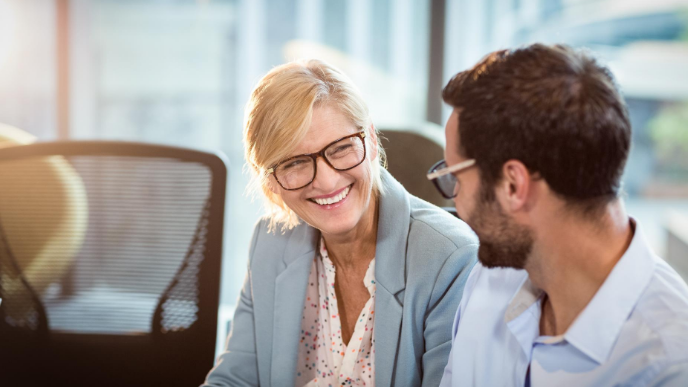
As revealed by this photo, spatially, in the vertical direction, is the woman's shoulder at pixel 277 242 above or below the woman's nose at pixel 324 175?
below

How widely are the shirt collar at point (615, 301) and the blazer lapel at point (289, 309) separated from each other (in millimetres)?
698

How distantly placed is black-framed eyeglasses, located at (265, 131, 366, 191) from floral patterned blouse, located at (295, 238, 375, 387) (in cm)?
25

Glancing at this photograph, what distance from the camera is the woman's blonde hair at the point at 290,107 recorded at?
125 cm

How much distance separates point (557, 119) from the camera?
0.82 metres

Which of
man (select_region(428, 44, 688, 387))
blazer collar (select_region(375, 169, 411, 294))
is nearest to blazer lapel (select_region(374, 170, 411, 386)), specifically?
blazer collar (select_region(375, 169, 411, 294))

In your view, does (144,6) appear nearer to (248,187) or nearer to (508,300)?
(248,187)

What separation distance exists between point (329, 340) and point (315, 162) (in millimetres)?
436

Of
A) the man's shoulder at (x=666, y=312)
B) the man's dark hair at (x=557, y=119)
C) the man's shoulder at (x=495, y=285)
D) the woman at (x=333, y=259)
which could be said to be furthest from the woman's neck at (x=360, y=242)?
the man's shoulder at (x=666, y=312)

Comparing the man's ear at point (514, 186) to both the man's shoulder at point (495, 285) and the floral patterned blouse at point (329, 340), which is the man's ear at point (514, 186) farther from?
the floral patterned blouse at point (329, 340)

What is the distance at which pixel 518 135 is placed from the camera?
85cm

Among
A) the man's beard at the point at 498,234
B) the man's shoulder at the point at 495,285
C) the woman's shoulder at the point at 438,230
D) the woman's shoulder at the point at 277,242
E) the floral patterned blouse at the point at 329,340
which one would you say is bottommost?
the floral patterned blouse at the point at 329,340

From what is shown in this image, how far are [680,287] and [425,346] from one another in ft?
1.92

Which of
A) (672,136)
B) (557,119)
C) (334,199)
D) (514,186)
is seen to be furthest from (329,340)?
(672,136)

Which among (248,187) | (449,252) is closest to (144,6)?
(248,187)
